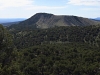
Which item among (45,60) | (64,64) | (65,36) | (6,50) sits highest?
(6,50)

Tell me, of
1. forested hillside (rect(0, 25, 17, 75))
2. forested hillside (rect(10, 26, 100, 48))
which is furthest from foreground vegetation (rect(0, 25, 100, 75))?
Answer: forested hillside (rect(10, 26, 100, 48))

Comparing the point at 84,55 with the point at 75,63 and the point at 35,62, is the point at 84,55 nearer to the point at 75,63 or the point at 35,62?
the point at 75,63

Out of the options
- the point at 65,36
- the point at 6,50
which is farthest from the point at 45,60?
the point at 65,36

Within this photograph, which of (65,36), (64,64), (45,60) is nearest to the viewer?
(64,64)

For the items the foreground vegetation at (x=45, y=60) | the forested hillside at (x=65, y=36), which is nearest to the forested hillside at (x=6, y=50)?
the foreground vegetation at (x=45, y=60)

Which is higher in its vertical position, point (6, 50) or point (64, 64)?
point (6, 50)

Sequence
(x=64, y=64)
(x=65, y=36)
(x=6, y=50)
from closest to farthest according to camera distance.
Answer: (x=6, y=50) < (x=64, y=64) < (x=65, y=36)

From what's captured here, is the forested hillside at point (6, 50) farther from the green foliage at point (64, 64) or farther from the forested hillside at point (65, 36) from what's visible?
the forested hillside at point (65, 36)

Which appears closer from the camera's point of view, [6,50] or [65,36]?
[6,50]

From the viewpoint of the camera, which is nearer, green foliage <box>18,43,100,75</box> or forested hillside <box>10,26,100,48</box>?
→ green foliage <box>18,43,100,75</box>

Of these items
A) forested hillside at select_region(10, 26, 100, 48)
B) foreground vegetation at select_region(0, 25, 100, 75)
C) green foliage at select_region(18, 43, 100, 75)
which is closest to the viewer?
foreground vegetation at select_region(0, 25, 100, 75)

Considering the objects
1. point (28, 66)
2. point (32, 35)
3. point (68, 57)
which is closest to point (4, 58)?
point (28, 66)

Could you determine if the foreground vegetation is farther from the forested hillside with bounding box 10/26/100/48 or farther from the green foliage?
the forested hillside with bounding box 10/26/100/48

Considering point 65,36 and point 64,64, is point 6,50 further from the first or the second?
point 65,36
